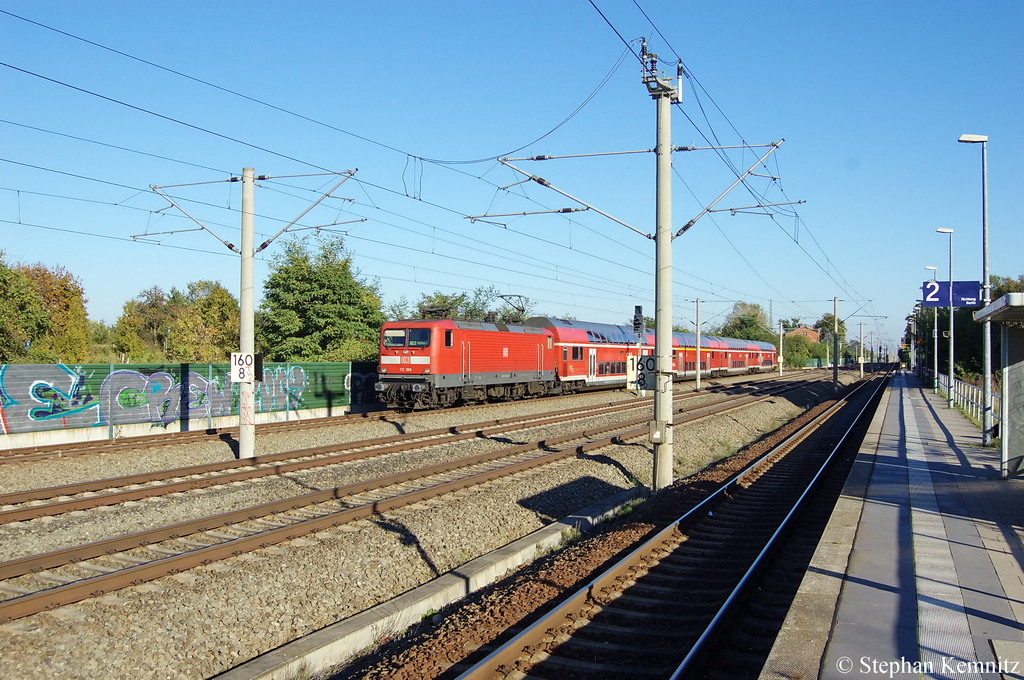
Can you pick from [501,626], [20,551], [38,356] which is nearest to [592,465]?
[501,626]

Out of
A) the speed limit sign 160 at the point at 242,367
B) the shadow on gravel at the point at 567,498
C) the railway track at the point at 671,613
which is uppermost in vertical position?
the speed limit sign 160 at the point at 242,367

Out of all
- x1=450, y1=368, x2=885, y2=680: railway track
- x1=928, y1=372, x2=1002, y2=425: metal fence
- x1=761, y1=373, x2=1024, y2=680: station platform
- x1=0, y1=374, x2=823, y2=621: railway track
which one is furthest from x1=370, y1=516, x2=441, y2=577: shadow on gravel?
x1=928, y1=372, x2=1002, y2=425: metal fence

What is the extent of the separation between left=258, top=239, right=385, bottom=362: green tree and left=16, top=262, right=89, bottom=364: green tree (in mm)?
9813

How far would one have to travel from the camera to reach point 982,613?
6.25 m

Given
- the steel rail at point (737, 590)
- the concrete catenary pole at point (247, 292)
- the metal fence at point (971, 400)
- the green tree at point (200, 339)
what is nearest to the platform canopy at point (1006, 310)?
the steel rail at point (737, 590)

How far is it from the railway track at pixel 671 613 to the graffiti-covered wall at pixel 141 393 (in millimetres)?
15578

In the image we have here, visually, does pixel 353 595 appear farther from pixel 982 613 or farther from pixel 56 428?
pixel 56 428

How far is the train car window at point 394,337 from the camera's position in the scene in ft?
83.7

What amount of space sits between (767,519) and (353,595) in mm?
6350

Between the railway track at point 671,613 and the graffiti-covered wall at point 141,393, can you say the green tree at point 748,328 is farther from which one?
the railway track at point 671,613

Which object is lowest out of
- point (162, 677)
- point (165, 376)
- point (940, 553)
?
point (162, 677)

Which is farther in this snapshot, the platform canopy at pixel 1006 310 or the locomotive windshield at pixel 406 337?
the locomotive windshield at pixel 406 337

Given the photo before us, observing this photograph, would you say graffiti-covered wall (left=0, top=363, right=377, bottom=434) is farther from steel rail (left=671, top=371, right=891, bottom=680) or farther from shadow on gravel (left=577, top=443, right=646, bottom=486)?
steel rail (left=671, top=371, right=891, bottom=680)

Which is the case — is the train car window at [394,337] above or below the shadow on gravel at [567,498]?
above
